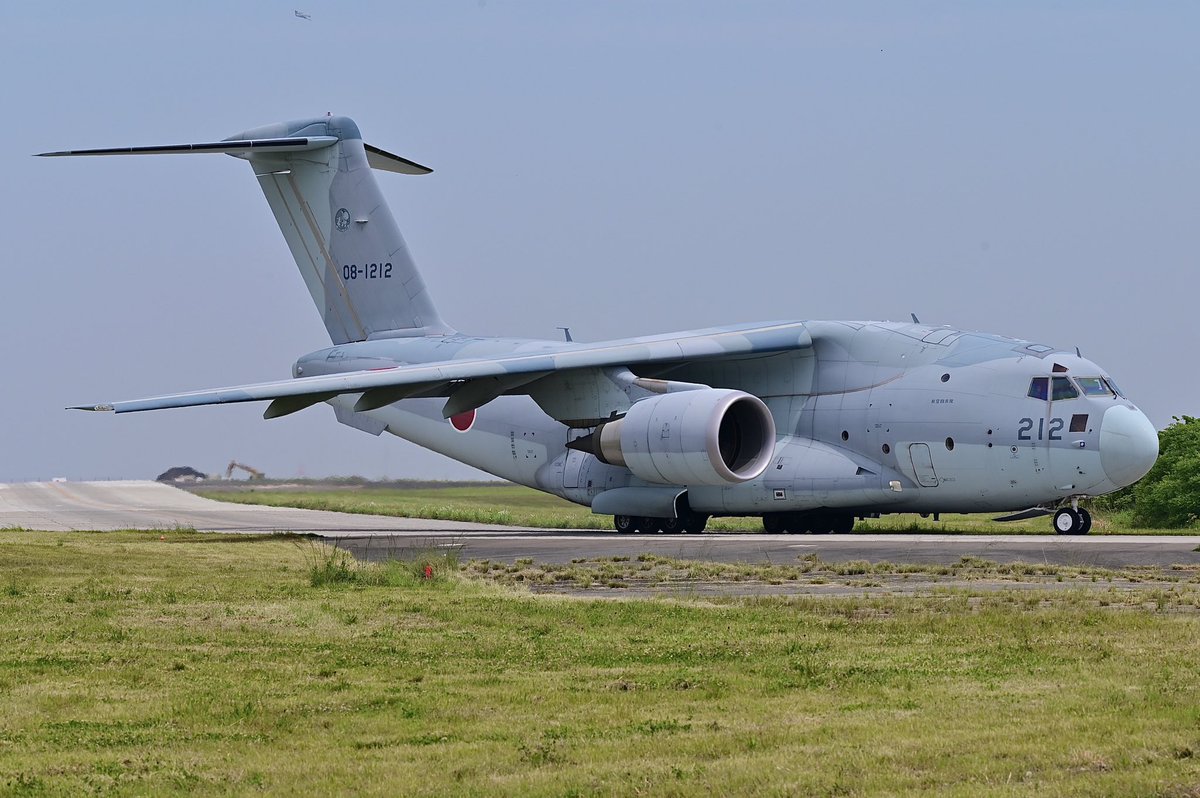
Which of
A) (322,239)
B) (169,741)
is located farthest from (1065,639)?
(322,239)

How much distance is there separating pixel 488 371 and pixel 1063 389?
30.3 ft

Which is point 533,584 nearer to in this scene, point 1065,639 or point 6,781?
point 1065,639

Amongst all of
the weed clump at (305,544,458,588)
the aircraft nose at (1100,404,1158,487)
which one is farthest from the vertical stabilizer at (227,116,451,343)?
the weed clump at (305,544,458,588)

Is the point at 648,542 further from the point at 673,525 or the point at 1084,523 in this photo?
the point at 1084,523

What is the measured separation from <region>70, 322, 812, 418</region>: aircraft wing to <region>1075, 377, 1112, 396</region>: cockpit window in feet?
15.4

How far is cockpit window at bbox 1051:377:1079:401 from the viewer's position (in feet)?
77.4

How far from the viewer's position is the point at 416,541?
76.6ft

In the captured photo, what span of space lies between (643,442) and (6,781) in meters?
18.7

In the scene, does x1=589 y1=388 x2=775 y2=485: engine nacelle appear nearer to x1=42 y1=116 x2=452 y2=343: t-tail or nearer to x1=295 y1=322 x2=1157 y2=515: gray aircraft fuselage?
x1=295 y1=322 x2=1157 y2=515: gray aircraft fuselage

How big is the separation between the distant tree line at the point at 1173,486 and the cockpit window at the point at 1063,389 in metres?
9.61

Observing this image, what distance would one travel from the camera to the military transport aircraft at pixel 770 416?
23781 mm

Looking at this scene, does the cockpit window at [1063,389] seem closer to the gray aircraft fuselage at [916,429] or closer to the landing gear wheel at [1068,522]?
the gray aircraft fuselage at [916,429]

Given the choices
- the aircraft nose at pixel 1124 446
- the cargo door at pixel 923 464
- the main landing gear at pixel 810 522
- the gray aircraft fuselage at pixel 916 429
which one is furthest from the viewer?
the main landing gear at pixel 810 522

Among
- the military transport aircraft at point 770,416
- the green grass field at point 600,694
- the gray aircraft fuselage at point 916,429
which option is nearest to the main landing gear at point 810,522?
the military transport aircraft at point 770,416
